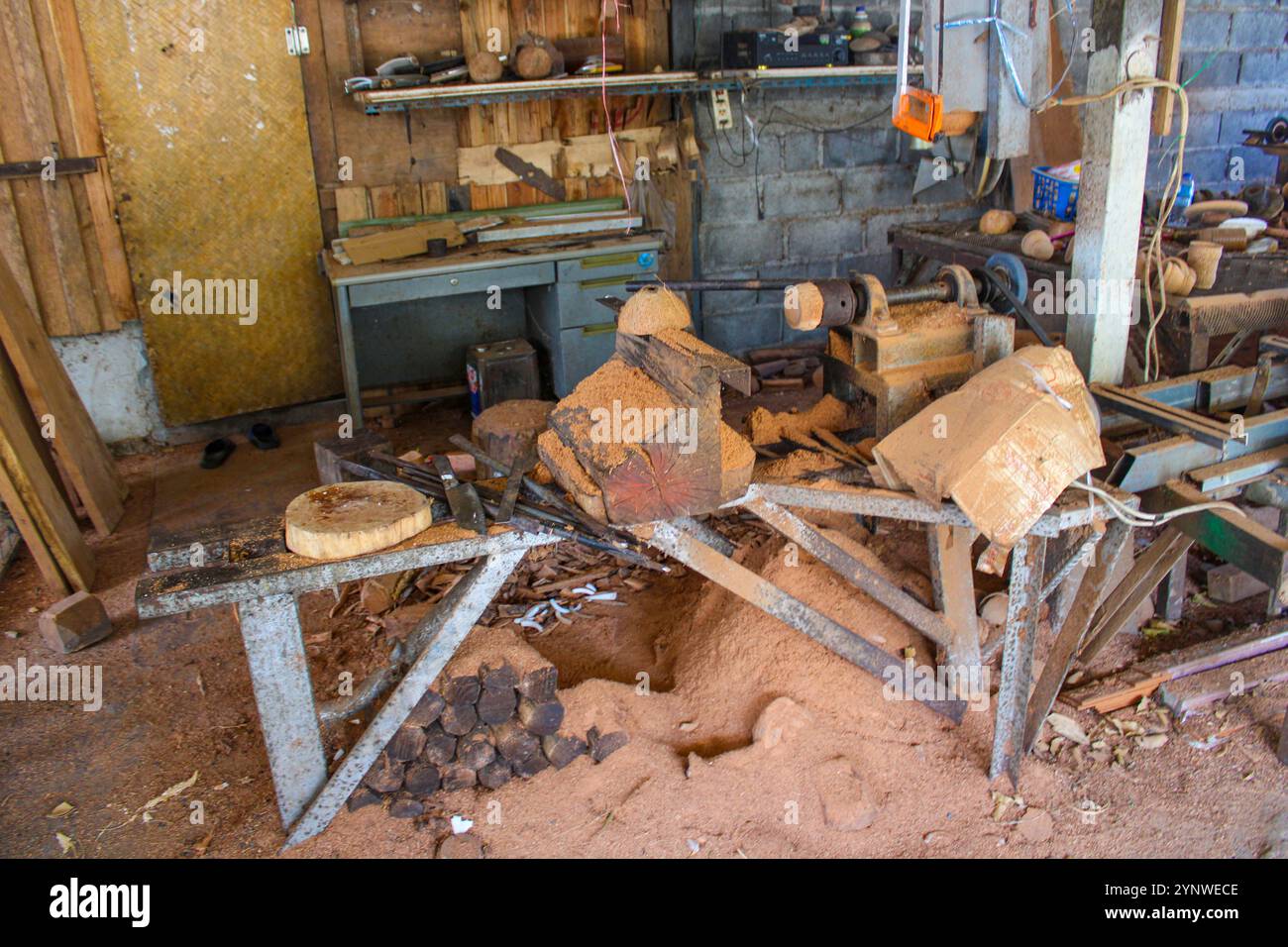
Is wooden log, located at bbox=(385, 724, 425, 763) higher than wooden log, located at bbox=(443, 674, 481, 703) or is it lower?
lower

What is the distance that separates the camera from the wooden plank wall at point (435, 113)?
5.62 m

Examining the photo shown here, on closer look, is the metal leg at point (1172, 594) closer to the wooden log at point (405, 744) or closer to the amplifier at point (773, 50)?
the wooden log at point (405, 744)

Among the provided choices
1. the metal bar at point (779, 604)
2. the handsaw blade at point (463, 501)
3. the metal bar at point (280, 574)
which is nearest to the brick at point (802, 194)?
the metal bar at point (779, 604)

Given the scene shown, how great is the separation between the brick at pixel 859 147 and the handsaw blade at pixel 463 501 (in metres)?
4.50

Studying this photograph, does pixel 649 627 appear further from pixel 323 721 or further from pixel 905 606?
pixel 323 721

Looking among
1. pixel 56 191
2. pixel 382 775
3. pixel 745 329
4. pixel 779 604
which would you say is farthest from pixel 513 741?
pixel 745 329

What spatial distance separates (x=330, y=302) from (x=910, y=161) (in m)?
3.81

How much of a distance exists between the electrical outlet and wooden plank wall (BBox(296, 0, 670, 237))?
324 mm

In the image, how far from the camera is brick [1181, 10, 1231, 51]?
22.2 feet

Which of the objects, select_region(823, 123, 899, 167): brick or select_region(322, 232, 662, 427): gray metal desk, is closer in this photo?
select_region(322, 232, 662, 427): gray metal desk

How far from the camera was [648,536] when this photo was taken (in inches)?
110

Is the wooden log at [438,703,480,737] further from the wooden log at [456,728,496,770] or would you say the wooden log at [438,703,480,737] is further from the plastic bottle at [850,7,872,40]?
the plastic bottle at [850,7,872,40]

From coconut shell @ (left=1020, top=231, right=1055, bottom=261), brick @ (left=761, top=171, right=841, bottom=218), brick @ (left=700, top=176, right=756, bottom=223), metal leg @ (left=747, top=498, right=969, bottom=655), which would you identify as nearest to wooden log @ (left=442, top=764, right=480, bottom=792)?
metal leg @ (left=747, top=498, right=969, bottom=655)

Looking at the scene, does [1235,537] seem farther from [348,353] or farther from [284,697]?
[348,353]
